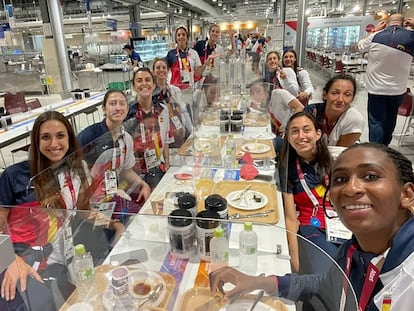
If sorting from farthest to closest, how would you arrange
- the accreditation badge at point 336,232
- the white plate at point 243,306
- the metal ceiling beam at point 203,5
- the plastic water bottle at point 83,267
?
the metal ceiling beam at point 203,5
the accreditation badge at point 336,232
the plastic water bottle at point 83,267
the white plate at point 243,306

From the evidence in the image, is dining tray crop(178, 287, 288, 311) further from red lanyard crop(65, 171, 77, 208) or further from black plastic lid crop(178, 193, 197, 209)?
red lanyard crop(65, 171, 77, 208)

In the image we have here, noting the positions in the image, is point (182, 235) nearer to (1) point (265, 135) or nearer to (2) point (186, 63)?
(1) point (265, 135)

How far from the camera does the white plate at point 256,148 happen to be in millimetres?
2555

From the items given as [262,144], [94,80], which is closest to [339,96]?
[262,144]

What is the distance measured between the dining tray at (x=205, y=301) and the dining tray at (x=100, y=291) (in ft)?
0.19

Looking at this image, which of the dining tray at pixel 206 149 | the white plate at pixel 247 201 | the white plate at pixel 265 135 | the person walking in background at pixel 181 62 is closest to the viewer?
the white plate at pixel 247 201

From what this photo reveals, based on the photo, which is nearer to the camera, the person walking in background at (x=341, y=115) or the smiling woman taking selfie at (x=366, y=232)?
the smiling woman taking selfie at (x=366, y=232)

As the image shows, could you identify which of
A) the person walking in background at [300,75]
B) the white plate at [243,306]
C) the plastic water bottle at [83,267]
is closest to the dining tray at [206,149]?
the plastic water bottle at [83,267]

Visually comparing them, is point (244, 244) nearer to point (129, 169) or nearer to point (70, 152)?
point (70, 152)

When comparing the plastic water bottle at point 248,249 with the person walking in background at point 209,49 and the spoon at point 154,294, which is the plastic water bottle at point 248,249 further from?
the person walking in background at point 209,49

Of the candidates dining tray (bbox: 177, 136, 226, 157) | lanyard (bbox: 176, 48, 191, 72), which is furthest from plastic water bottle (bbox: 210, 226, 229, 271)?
lanyard (bbox: 176, 48, 191, 72)

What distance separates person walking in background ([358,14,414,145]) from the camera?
352 cm

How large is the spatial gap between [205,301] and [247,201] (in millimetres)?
700

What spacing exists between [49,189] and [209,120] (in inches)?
85.6
